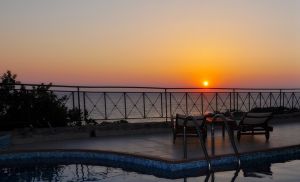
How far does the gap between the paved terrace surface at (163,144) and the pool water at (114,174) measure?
1.48 ft

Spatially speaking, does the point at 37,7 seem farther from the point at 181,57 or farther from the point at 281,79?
the point at 281,79

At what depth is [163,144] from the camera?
8203 mm

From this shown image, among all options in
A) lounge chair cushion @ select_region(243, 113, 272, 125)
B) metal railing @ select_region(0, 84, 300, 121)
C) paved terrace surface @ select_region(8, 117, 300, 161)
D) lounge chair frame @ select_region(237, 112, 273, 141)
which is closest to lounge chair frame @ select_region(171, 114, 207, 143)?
paved terrace surface @ select_region(8, 117, 300, 161)

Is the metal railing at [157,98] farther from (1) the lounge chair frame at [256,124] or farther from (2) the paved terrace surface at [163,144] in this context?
(1) the lounge chair frame at [256,124]

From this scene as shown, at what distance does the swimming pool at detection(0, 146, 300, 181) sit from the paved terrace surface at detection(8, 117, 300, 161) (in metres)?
0.19

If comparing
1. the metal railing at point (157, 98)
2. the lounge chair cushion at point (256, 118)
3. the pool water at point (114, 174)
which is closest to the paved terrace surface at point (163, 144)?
the lounge chair cushion at point (256, 118)

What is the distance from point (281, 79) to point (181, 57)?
30.8 feet

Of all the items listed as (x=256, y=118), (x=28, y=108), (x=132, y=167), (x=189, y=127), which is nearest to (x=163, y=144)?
(x=189, y=127)

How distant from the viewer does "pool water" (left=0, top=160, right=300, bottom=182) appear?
19.7 ft

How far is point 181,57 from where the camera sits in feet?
55.1

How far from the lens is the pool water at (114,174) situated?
19.7ft

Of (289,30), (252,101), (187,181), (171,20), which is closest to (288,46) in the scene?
(289,30)

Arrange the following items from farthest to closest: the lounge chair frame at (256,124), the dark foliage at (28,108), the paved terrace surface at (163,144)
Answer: the dark foliage at (28,108) → the lounge chair frame at (256,124) → the paved terrace surface at (163,144)

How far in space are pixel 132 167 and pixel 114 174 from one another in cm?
40
